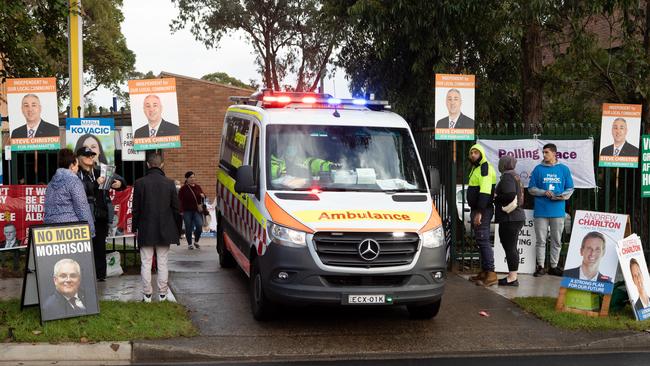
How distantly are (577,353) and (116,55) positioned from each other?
30986mm

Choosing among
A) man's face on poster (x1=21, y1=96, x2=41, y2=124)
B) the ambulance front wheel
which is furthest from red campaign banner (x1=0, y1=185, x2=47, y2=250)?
the ambulance front wheel

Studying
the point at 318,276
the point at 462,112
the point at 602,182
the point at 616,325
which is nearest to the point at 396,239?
the point at 318,276

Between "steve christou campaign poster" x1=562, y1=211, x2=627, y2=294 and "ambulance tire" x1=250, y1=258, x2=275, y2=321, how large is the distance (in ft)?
11.5

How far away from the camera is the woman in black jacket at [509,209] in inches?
380

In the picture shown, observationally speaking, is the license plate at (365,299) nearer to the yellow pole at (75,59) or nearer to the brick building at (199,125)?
the yellow pole at (75,59)

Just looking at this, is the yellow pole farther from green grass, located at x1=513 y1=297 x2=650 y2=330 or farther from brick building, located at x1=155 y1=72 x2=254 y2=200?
brick building, located at x1=155 y1=72 x2=254 y2=200

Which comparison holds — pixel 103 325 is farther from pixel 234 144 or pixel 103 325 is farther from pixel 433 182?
pixel 433 182

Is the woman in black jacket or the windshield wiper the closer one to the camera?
the windshield wiper

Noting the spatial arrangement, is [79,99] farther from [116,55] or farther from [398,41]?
[116,55]

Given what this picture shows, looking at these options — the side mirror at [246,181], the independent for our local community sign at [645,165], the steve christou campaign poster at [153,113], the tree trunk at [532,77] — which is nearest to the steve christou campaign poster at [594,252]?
the independent for our local community sign at [645,165]

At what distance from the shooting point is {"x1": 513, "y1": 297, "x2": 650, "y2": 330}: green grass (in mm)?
7801

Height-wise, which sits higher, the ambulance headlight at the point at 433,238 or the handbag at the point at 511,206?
the handbag at the point at 511,206

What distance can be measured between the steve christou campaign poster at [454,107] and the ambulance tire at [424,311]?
3440mm

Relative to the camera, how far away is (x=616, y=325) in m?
7.84
